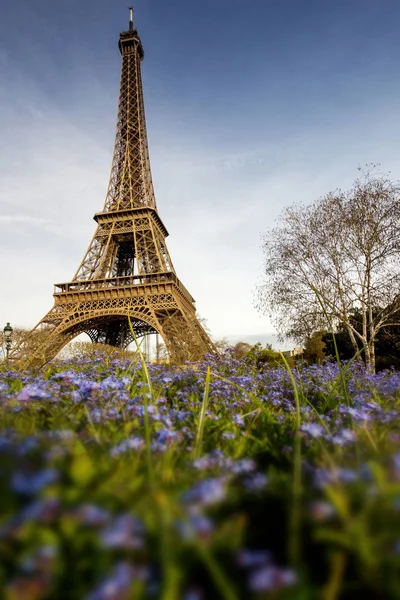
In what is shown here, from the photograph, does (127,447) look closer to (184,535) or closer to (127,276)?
(184,535)

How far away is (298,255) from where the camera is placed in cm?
1730

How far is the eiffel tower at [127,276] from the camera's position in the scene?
21.5 meters

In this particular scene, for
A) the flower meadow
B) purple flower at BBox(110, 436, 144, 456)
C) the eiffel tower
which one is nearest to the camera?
the flower meadow

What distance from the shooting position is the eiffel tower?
2150 centimetres

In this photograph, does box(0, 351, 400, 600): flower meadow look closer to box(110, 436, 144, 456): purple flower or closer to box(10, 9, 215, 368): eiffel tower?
box(110, 436, 144, 456): purple flower

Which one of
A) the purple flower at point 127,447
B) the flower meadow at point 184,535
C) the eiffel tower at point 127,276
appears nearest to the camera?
the flower meadow at point 184,535

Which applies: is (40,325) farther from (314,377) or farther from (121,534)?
(121,534)

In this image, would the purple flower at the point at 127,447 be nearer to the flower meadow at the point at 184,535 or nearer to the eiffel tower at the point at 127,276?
the flower meadow at the point at 184,535

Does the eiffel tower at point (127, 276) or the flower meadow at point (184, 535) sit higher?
the eiffel tower at point (127, 276)

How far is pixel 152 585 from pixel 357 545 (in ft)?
1.39

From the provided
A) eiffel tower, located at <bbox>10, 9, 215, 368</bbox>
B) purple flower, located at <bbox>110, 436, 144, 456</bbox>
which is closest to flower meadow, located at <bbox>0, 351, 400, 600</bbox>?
purple flower, located at <bbox>110, 436, 144, 456</bbox>

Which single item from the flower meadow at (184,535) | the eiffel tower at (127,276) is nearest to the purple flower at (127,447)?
the flower meadow at (184,535)

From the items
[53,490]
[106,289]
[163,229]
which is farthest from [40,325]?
[53,490]

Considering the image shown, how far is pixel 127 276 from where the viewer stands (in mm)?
25234
